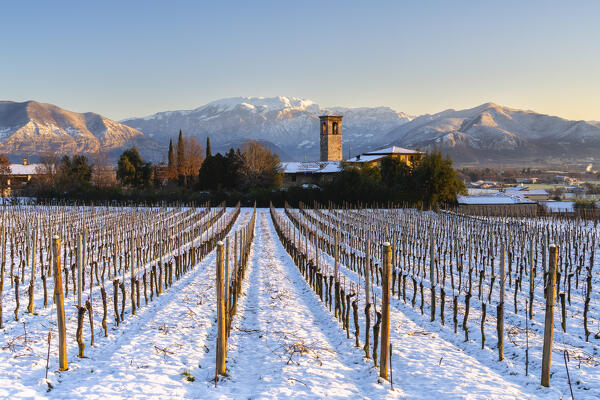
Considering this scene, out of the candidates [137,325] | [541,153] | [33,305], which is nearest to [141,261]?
[33,305]

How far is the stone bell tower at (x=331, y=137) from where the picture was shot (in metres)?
68.1

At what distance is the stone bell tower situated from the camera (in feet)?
223

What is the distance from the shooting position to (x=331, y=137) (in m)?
68.4

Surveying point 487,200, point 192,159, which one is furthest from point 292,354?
point 192,159

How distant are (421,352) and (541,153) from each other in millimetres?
174449

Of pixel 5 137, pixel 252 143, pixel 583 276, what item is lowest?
pixel 583 276

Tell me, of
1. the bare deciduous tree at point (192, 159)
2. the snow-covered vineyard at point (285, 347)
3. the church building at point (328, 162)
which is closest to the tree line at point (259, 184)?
the church building at point (328, 162)

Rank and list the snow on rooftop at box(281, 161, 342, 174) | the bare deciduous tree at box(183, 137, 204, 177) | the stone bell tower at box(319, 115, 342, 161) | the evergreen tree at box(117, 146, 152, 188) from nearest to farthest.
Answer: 1. the evergreen tree at box(117, 146, 152, 188)
2. the snow on rooftop at box(281, 161, 342, 174)
3. the bare deciduous tree at box(183, 137, 204, 177)
4. the stone bell tower at box(319, 115, 342, 161)

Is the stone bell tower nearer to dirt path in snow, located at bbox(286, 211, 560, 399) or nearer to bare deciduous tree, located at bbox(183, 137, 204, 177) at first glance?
bare deciduous tree, located at bbox(183, 137, 204, 177)

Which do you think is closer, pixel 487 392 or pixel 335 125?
pixel 487 392

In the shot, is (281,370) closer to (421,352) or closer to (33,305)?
(421,352)

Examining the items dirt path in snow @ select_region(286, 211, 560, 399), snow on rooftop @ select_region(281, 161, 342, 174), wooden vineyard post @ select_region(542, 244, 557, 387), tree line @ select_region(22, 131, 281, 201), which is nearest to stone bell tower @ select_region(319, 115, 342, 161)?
snow on rooftop @ select_region(281, 161, 342, 174)

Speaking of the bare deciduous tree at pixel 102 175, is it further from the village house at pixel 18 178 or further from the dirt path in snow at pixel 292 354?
the dirt path in snow at pixel 292 354

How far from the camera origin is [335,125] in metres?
68.6
